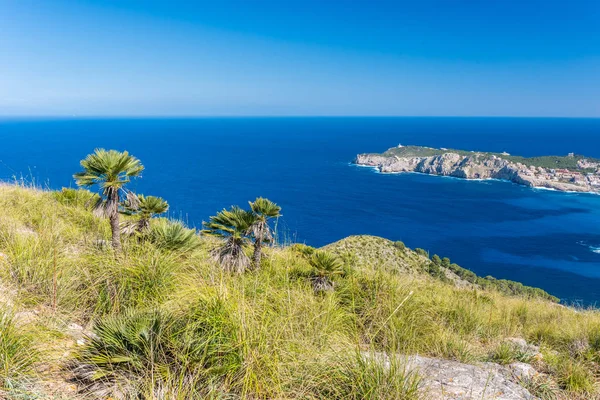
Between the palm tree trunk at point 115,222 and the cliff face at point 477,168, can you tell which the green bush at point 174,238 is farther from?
the cliff face at point 477,168

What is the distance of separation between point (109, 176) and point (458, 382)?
19.5ft

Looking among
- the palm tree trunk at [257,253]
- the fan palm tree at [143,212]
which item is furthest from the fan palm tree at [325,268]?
the fan palm tree at [143,212]

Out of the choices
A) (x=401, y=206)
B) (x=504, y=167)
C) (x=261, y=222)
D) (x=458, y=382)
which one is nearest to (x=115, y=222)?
(x=261, y=222)

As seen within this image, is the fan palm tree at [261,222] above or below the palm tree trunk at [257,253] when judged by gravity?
above

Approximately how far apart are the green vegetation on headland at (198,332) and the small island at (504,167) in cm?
11158

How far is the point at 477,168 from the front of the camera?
110 m

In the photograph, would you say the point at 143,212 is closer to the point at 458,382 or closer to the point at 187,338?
the point at 187,338

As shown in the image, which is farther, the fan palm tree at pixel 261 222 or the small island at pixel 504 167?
the small island at pixel 504 167

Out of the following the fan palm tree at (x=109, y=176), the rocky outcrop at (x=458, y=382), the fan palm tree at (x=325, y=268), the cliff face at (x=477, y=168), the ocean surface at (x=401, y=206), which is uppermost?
the fan palm tree at (x=109, y=176)

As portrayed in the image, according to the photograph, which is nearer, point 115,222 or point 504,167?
point 115,222

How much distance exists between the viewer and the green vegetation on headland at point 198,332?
2.43 m

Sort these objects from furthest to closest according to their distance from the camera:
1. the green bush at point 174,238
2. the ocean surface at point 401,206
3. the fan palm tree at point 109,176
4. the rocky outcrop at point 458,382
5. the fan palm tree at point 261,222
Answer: the ocean surface at point 401,206 → the fan palm tree at point 261,222 → the fan palm tree at point 109,176 → the green bush at point 174,238 → the rocky outcrop at point 458,382

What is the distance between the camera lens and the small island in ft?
317

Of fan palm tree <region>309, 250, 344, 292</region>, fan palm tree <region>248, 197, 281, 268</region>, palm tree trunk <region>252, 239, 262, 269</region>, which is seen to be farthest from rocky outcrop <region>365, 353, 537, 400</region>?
fan palm tree <region>248, 197, 281, 268</region>
